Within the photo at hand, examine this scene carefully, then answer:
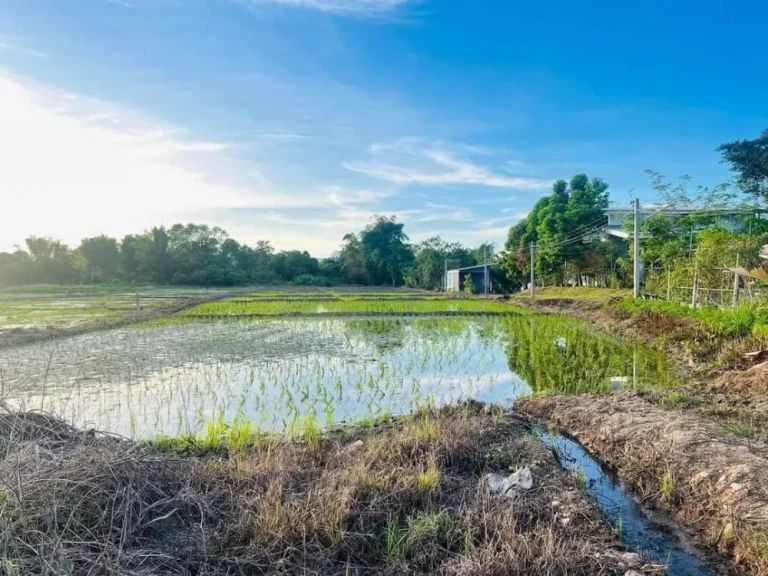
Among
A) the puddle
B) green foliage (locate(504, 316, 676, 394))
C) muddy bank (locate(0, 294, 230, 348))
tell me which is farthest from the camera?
muddy bank (locate(0, 294, 230, 348))

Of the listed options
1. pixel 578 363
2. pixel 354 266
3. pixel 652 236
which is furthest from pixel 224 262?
pixel 578 363

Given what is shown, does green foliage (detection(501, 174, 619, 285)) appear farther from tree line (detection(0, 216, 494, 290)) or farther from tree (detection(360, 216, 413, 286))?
tree (detection(360, 216, 413, 286))

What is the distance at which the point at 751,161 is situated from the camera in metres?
19.4

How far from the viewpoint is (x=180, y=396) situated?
691 cm

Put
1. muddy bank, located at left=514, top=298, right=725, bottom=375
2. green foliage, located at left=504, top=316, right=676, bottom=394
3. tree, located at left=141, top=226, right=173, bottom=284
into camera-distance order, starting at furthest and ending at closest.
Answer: tree, located at left=141, top=226, right=173, bottom=284 < muddy bank, located at left=514, top=298, right=725, bottom=375 < green foliage, located at left=504, top=316, right=676, bottom=394

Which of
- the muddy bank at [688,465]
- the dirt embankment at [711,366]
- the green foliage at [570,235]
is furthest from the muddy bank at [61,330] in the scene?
the green foliage at [570,235]

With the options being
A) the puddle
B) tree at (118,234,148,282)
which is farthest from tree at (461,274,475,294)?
tree at (118,234,148,282)

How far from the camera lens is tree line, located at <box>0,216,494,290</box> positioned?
150 feet

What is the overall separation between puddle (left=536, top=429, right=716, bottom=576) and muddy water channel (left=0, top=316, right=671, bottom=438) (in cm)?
206

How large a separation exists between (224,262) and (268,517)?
171 ft

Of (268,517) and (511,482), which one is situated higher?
(268,517)

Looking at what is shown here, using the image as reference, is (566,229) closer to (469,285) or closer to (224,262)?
(469,285)

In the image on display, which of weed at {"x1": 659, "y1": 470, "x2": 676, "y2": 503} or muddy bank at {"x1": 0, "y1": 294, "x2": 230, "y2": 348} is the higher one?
muddy bank at {"x1": 0, "y1": 294, "x2": 230, "y2": 348}

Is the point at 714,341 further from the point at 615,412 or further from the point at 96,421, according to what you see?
the point at 96,421
